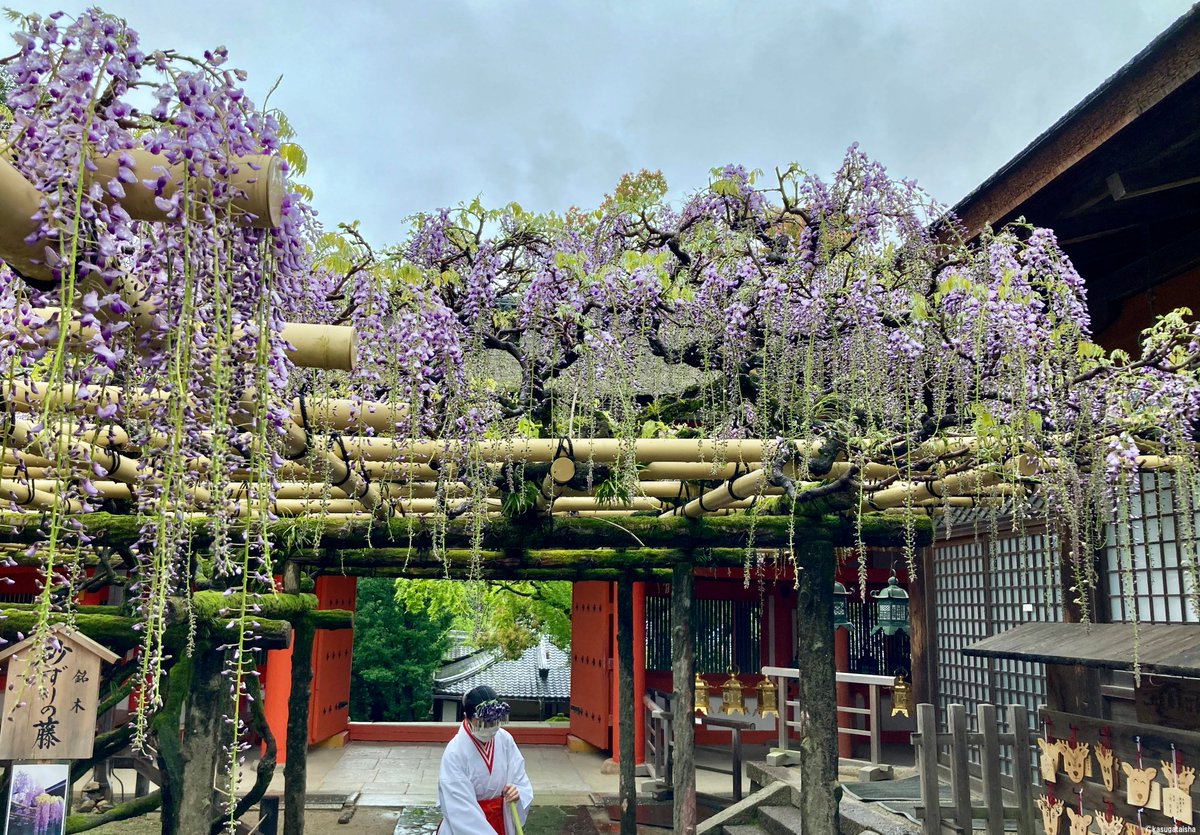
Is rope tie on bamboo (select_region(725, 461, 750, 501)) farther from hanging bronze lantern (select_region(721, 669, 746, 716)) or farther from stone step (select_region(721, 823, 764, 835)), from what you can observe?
hanging bronze lantern (select_region(721, 669, 746, 716))

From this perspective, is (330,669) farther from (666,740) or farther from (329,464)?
(329,464)

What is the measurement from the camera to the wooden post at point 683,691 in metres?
6.91

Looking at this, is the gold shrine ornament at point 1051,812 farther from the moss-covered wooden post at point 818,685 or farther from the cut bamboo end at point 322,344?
the cut bamboo end at point 322,344

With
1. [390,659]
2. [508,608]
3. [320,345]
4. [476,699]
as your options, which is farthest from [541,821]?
[390,659]

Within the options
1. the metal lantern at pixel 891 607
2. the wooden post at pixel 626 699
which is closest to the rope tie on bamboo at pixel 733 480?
the wooden post at pixel 626 699

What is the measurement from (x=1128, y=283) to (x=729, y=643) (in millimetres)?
7920

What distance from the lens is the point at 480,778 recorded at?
5012 mm

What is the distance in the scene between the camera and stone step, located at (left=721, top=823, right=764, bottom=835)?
7.75m

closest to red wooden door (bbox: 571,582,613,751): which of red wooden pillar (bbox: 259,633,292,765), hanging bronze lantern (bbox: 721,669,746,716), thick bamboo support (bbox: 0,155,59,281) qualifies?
hanging bronze lantern (bbox: 721,669,746,716)

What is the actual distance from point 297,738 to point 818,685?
4049mm

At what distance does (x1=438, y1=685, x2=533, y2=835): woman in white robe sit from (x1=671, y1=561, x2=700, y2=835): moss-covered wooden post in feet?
6.75

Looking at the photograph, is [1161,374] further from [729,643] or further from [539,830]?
[729,643]

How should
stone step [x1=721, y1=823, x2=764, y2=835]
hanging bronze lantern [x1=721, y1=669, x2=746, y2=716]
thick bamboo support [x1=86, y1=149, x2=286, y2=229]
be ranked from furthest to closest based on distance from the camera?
hanging bronze lantern [x1=721, y1=669, x2=746, y2=716]
stone step [x1=721, y1=823, x2=764, y2=835]
thick bamboo support [x1=86, y1=149, x2=286, y2=229]

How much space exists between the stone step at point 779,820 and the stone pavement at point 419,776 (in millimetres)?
1899
